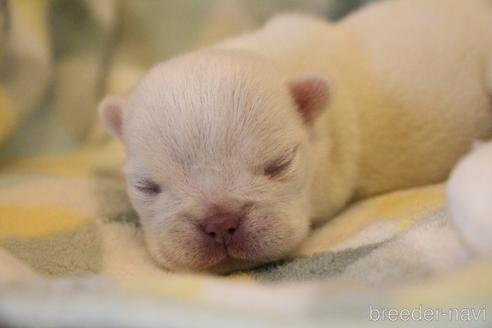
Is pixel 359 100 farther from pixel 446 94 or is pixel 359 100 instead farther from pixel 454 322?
pixel 454 322

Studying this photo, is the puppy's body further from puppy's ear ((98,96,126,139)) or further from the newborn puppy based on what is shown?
puppy's ear ((98,96,126,139))

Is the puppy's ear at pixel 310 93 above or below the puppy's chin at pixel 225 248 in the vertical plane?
above

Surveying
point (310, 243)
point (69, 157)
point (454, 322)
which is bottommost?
point (69, 157)

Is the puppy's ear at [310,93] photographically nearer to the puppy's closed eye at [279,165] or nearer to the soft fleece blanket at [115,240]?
the puppy's closed eye at [279,165]

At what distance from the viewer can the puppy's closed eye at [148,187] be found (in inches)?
51.8

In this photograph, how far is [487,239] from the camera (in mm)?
946

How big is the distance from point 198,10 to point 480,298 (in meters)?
1.63

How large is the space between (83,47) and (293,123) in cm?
100

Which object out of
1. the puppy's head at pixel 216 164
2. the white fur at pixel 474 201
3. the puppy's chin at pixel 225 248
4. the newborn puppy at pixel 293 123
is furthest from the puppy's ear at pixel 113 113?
the white fur at pixel 474 201

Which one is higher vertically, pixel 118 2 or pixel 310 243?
pixel 118 2

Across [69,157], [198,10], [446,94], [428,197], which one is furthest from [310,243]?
[198,10]

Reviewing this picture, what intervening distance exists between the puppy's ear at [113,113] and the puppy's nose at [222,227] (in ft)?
1.37

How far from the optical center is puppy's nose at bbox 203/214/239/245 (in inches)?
46.9

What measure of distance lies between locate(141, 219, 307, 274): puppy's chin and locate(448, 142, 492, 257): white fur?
0.35m
